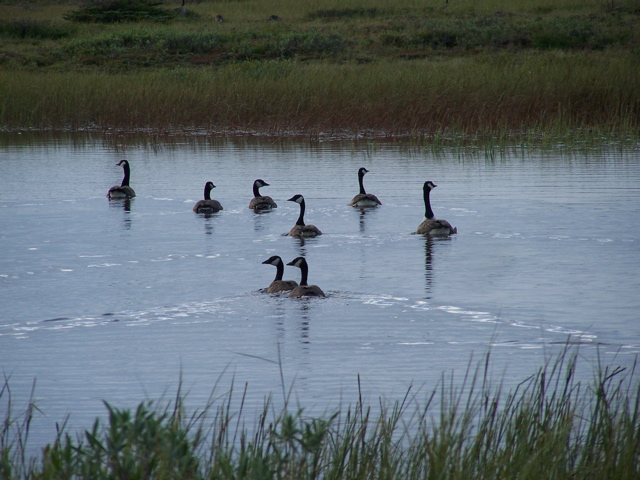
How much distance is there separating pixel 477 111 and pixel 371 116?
9.99ft

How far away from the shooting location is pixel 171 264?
12.2 meters

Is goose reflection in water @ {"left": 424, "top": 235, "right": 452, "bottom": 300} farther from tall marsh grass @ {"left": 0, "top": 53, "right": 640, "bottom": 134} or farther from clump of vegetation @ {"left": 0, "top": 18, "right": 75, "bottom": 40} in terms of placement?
clump of vegetation @ {"left": 0, "top": 18, "right": 75, "bottom": 40}

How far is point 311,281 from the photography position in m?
11.1

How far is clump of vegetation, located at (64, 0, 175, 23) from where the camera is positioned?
58.4 m

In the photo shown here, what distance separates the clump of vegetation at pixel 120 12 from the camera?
192ft

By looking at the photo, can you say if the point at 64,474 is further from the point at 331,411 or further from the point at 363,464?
the point at 331,411

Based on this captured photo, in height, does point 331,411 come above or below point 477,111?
below

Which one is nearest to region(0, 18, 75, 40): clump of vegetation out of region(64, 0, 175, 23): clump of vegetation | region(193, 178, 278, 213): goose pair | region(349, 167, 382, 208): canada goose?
region(64, 0, 175, 23): clump of vegetation

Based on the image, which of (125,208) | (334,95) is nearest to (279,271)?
(125,208)

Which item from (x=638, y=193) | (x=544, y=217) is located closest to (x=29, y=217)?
(x=544, y=217)

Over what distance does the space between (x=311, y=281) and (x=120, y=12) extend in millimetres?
52271

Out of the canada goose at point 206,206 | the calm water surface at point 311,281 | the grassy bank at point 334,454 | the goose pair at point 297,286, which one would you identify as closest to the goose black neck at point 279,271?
the goose pair at point 297,286

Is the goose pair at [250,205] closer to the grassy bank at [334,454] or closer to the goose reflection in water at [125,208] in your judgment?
the goose reflection in water at [125,208]

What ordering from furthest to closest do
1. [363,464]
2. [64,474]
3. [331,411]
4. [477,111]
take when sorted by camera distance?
[477,111], [331,411], [363,464], [64,474]
